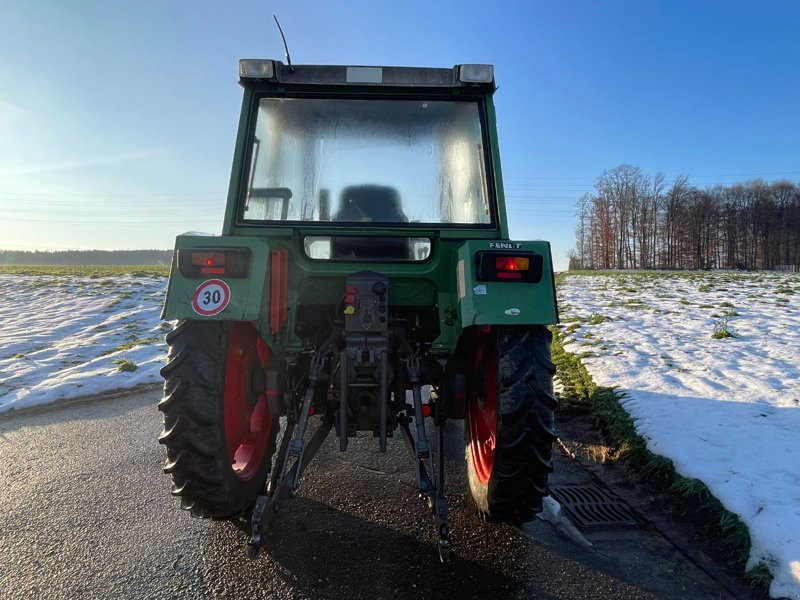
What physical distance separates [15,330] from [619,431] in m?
9.96

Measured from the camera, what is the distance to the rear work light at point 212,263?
241 cm

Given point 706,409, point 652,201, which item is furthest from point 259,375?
point 652,201

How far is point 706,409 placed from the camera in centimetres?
411

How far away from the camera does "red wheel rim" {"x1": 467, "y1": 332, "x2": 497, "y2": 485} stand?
2.77m

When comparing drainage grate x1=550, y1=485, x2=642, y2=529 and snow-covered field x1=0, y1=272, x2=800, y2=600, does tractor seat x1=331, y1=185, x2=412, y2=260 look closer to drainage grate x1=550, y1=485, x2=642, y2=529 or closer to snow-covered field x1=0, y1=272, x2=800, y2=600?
drainage grate x1=550, y1=485, x2=642, y2=529

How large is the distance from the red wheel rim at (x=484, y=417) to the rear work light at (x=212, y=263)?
135cm

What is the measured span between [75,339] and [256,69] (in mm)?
7395

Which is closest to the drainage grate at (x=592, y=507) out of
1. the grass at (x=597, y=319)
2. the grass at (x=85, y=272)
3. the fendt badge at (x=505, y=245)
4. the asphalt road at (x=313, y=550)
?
the asphalt road at (x=313, y=550)

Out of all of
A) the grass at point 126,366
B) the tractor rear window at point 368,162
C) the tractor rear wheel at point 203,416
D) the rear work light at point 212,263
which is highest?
the tractor rear window at point 368,162

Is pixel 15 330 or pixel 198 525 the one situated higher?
pixel 15 330

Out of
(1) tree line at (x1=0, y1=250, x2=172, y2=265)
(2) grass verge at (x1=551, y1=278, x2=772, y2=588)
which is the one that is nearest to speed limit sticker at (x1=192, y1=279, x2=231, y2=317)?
(2) grass verge at (x1=551, y1=278, x2=772, y2=588)

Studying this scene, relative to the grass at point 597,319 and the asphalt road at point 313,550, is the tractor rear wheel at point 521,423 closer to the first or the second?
the asphalt road at point 313,550

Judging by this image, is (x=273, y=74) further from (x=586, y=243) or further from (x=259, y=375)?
(x=586, y=243)

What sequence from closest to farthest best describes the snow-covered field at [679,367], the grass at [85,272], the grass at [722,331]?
the snow-covered field at [679,367], the grass at [722,331], the grass at [85,272]
